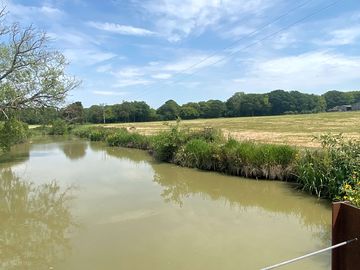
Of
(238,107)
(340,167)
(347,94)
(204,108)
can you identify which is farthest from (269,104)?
(340,167)

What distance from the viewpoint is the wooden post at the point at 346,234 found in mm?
2168

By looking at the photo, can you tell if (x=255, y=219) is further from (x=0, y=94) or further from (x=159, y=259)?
(x=0, y=94)

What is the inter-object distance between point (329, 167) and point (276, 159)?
126 inches

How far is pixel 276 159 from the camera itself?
1327cm

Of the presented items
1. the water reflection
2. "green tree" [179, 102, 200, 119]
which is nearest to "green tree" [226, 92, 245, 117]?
"green tree" [179, 102, 200, 119]

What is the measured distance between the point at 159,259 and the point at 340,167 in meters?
5.89

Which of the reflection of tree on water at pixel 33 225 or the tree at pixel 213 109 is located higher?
the tree at pixel 213 109

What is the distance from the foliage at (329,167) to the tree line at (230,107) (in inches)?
2763

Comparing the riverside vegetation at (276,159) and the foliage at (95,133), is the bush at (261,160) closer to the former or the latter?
the riverside vegetation at (276,159)

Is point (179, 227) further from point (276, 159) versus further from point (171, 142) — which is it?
point (171, 142)

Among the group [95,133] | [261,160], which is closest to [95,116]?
[95,133]

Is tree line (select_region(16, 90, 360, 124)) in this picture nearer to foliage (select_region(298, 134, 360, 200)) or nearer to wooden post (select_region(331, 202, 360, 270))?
foliage (select_region(298, 134, 360, 200))

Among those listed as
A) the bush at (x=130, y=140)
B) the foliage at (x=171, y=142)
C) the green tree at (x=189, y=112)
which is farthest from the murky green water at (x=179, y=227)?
the green tree at (x=189, y=112)

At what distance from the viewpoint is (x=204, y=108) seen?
101500 mm
